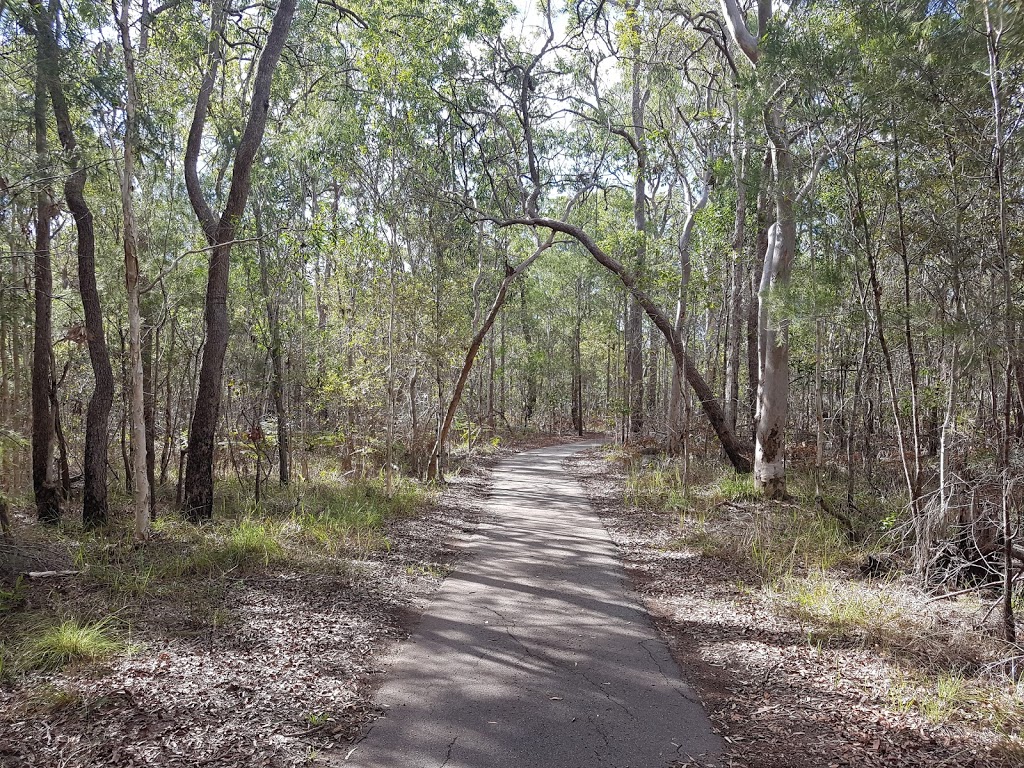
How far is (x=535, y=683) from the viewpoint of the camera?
3.93 m

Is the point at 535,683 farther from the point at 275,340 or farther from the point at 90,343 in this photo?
the point at 275,340

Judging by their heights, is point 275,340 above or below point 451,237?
below

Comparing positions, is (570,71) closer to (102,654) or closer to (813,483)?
(813,483)

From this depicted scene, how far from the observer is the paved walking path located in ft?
10.4

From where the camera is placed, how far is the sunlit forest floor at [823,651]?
10.5ft

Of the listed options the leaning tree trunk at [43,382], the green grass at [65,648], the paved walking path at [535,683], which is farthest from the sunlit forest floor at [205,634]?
the leaning tree trunk at [43,382]

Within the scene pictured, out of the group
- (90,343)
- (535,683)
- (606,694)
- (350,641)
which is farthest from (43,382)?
(606,694)

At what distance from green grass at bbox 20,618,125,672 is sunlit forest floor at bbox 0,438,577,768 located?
11 millimetres

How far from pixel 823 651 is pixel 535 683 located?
2290 millimetres

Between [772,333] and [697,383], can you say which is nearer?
[772,333]

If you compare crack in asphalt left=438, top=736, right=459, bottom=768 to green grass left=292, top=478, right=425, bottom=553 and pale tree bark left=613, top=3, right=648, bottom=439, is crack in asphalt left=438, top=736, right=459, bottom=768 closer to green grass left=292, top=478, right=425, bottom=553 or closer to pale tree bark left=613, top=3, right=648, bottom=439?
green grass left=292, top=478, right=425, bottom=553

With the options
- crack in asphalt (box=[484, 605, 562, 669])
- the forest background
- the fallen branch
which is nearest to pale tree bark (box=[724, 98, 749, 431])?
the forest background

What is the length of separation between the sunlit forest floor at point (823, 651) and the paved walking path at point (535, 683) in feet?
1.03

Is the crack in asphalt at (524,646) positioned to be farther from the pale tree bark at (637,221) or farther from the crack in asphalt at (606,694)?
the pale tree bark at (637,221)
